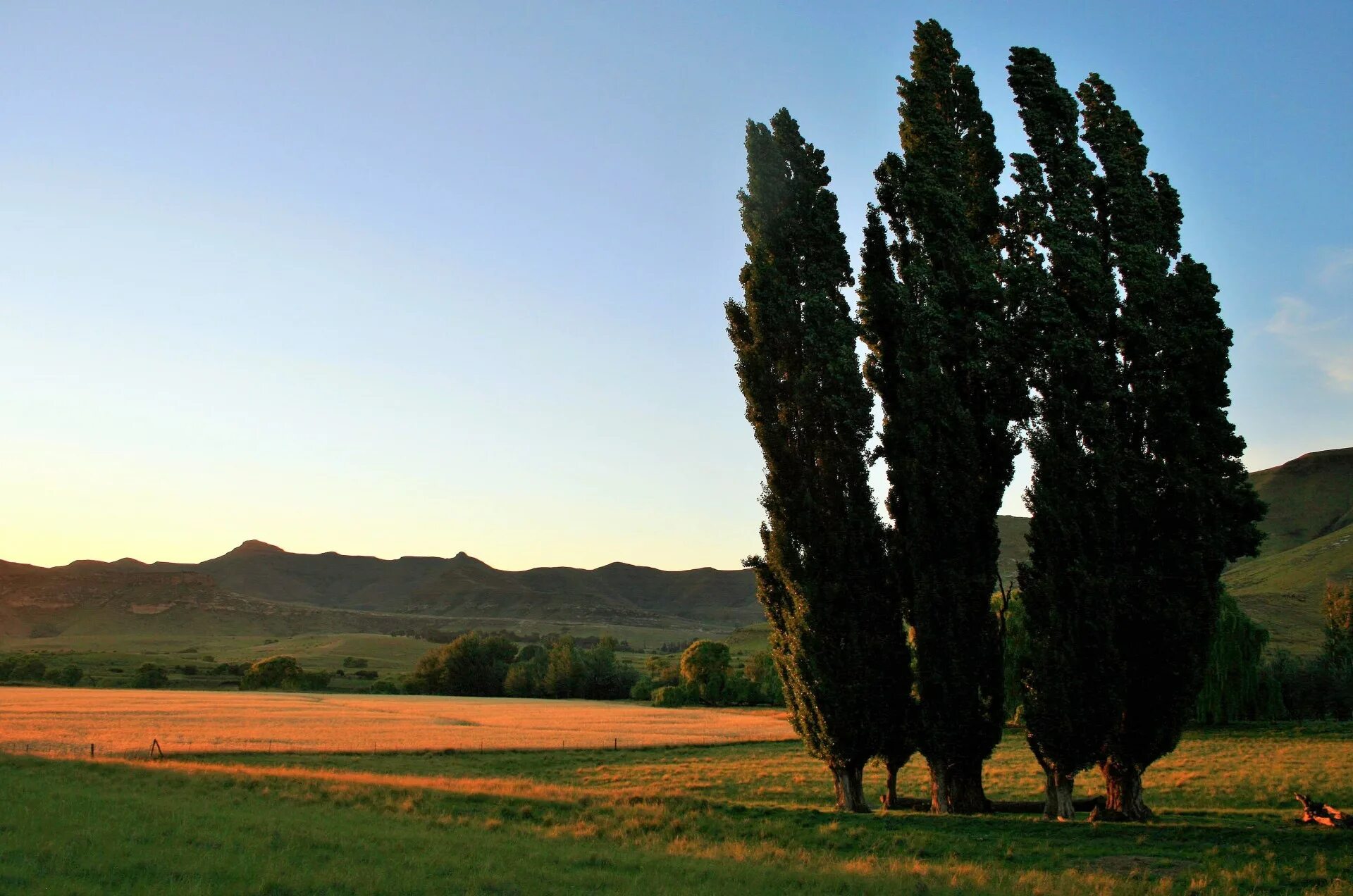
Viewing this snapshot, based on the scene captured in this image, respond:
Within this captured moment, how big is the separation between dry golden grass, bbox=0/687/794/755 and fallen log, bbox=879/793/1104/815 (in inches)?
1138

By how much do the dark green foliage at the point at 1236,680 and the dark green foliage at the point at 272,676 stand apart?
92.7 m

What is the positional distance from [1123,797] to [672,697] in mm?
74635

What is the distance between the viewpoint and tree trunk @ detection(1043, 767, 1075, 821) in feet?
66.9

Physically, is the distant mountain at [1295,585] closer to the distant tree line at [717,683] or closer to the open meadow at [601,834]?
the distant tree line at [717,683]

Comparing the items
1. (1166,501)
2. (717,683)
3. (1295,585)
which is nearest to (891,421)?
(1166,501)

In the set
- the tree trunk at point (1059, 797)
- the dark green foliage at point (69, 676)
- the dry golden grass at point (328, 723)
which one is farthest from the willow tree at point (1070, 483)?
the dark green foliage at point (69, 676)

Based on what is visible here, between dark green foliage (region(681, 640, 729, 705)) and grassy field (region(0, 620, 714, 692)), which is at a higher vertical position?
dark green foliage (region(681, 640, 729, 705))

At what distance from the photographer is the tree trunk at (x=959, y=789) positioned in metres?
21.4

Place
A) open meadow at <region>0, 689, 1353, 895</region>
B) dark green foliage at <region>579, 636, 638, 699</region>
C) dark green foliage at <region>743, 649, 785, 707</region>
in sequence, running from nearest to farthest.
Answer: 1. open meadow at <region>0, 689, 1353, 895</region>
2. dark green foliage at <region>743, 649, 785, 707</region>
3. dark green foliage at <region>579, 636, 638, 699</region>

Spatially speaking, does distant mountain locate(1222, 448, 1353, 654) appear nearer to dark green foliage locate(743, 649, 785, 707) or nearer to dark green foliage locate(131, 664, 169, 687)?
dark green foliage locate(743, 649, 785, 707)

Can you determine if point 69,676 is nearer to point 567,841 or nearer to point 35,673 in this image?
point 35,673

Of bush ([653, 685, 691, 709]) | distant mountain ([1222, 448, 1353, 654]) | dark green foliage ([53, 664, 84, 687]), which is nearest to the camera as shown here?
Result: bush ([653, 685, 691, 709])

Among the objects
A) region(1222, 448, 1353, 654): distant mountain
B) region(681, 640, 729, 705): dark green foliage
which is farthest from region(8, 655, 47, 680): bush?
region(1222, 448, 1353, 654): distant mountain

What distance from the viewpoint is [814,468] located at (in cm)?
2308
